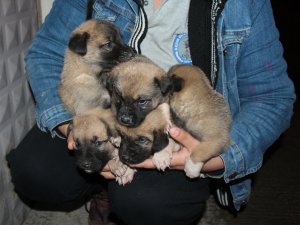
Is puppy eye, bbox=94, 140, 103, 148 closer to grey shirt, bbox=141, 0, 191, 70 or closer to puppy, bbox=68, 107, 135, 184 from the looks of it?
puppy, bbox=68, 107, 135, 184

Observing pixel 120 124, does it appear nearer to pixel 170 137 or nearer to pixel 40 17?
pixel 170 137

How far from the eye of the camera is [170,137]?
1785 mm

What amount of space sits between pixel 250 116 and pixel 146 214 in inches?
24.4

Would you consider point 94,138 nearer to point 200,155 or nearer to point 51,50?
point 200,155

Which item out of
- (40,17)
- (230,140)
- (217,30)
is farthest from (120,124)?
(40,17)

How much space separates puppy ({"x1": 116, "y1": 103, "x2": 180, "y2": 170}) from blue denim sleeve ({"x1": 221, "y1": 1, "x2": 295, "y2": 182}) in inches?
12.4

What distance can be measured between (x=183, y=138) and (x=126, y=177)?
0.32m

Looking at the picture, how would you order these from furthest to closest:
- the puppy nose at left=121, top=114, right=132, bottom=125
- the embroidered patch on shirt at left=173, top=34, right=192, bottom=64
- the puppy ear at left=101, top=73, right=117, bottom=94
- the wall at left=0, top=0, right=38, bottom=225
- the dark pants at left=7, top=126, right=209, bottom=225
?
the wall at left=0, top=0, right=38, bottom=225 → the embroidered patch on shirt at left=173, top=34, right=192, bottom=64 → the dark pants at left=7, top=126, right=209, bottom=225 → the puppy ear at left=101, top=73, right=117, bottom=94 → the puppy nose at left=121, top=114, right=132, bottom=125

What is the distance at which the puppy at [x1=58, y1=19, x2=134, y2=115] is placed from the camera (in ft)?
6.12

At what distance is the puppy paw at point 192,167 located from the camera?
1.74 metres

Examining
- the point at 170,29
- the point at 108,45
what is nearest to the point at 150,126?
the point at 108,45

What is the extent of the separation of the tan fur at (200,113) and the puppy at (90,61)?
30 cm

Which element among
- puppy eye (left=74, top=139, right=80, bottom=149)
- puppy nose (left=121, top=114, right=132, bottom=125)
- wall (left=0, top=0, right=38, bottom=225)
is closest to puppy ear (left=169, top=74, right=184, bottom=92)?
puppy nose (left=121, top=114, right=132, bottom=125)

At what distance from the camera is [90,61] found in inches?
75.8
